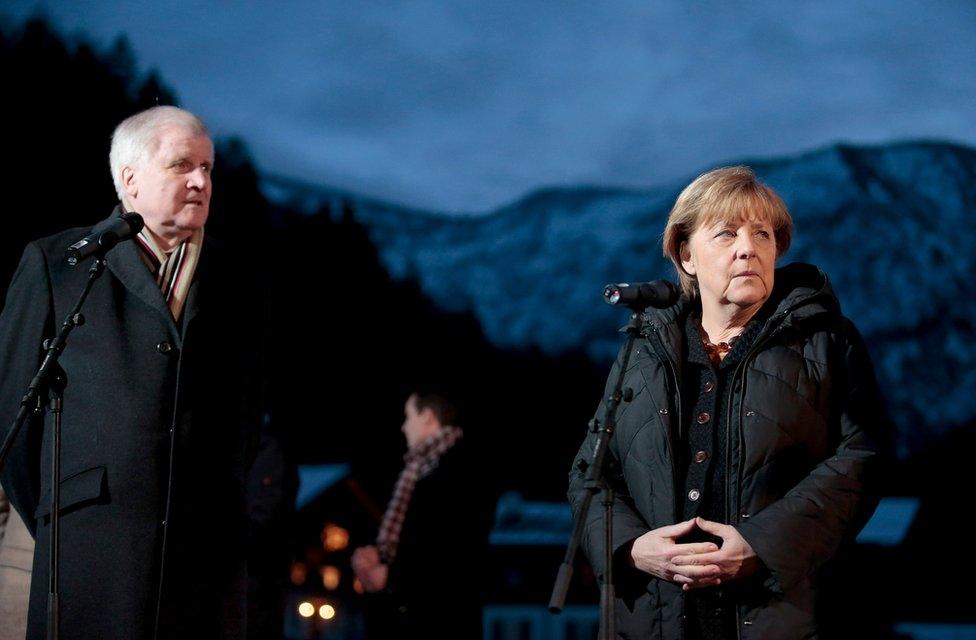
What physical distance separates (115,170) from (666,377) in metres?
1.38

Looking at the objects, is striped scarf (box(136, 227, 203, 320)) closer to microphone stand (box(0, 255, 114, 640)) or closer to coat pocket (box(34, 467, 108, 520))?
microphone stand (box(0, 255, 114, 640))

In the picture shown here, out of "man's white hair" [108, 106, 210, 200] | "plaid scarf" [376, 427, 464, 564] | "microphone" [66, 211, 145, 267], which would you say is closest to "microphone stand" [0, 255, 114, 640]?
"microphone" [66, 211, 145, 267]

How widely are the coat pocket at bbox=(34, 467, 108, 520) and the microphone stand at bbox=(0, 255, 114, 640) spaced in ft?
0.13

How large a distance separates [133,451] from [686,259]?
4.12 feet

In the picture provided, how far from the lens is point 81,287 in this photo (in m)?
2.47

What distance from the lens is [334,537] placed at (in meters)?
6.17

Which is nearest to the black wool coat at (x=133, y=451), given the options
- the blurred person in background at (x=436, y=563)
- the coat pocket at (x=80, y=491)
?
the coat pocket at (x=80, y=491)

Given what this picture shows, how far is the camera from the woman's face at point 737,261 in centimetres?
233

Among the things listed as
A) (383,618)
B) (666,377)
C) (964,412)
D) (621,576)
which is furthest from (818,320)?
(964,412)

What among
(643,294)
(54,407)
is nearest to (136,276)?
(54,407)

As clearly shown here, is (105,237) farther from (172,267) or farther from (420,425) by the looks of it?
(420,425)

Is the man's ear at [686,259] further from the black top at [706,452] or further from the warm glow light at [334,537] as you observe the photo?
the warm glow light at [334,537]

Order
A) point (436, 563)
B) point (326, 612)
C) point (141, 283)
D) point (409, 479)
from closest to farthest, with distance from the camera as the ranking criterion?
point (141, 283) < point (436, 563) < point (409, 479) < point (326, 612)

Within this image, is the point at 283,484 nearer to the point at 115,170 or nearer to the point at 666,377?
the point at 115,170
